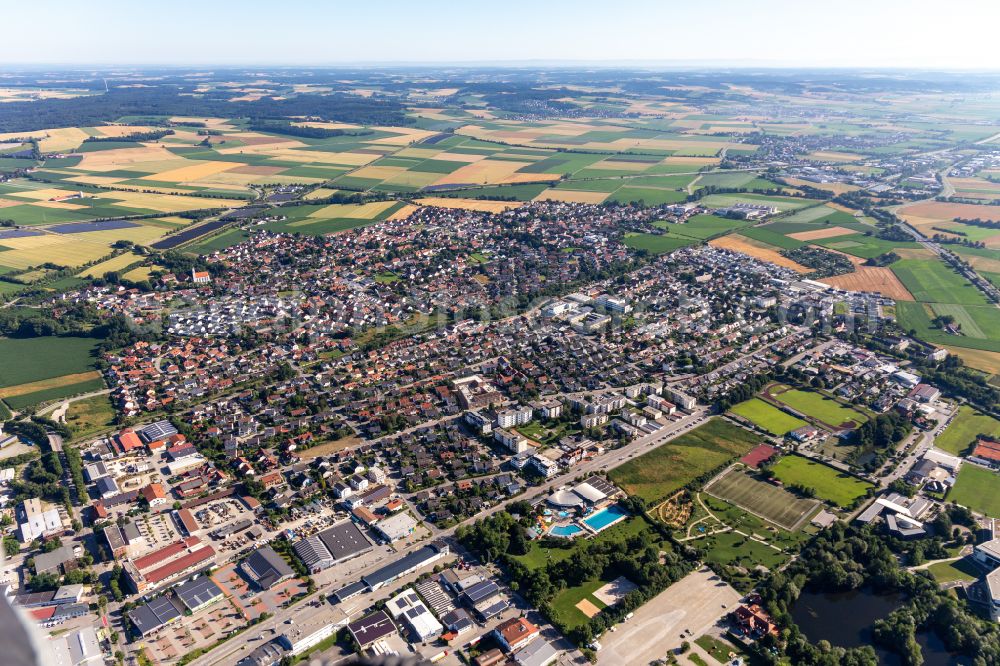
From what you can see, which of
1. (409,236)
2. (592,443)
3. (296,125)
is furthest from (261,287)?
(296,125)

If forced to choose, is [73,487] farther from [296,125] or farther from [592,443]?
[296,125]

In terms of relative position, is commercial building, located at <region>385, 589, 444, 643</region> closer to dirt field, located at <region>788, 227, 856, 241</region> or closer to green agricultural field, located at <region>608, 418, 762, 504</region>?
green agricultural field, located at <region>608, 418, 762, 504</region>

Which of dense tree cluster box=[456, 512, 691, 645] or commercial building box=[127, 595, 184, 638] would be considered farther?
dense tree cluster box=[456, 512, 691, 645]

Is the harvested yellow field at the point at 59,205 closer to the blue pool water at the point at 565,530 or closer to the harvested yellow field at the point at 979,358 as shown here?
the blue pool water at the point at 565,530

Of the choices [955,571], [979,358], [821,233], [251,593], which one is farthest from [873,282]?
[251,593]

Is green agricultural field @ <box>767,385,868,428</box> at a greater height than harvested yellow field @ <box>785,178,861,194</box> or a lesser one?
lesser

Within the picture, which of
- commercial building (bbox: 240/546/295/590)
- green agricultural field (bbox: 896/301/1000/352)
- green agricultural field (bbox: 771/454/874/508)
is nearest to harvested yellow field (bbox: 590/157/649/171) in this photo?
green agricultural field (bbox: 896/301/1000/352)
